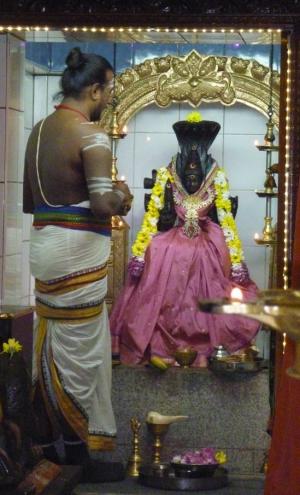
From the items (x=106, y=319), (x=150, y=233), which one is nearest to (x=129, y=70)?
(x=150, y=233)

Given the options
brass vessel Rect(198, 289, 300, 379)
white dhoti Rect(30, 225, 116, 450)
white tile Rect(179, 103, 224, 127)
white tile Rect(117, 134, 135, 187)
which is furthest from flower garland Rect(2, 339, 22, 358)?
brass vessel Rect(198, 289, 300, 379)

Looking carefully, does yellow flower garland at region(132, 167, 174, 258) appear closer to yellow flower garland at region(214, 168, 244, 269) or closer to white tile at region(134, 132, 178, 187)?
white tile at region(134, 132, 178, 187)

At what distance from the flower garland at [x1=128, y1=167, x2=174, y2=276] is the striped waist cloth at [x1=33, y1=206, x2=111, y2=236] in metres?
0.49

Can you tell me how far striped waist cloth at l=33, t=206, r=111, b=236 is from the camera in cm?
359

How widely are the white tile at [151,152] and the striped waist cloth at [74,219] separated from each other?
0.55 m

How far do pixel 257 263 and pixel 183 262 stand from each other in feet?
1.03

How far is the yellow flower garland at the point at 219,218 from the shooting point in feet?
13.4

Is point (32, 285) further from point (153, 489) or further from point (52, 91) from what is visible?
point (153, 489)

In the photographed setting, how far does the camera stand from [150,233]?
13.6 ft

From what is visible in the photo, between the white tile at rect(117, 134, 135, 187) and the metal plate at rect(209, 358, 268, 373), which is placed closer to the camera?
the metal plate at rect(209, 358, 268, 373)

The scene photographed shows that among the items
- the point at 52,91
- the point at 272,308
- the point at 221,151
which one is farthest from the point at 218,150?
the point at 272,308

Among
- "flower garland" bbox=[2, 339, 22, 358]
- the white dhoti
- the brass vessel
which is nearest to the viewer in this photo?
the brass vessel

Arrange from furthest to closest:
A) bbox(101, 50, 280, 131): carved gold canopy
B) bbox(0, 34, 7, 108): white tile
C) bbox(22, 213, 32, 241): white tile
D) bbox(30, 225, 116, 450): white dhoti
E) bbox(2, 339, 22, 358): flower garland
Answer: bbox(101, 50, 280, 131): carved gold canopy → bbox(0, 34, 7, 108): white tile → bbox(22, 213, 32, 241): white tile → bbox(30, 225, 116, 450): white dhoti → bbox(2, 339, 22, 358): flower garland

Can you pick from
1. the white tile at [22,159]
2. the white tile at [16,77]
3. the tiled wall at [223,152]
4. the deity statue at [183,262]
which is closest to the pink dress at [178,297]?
the deity statue at [183,262]
